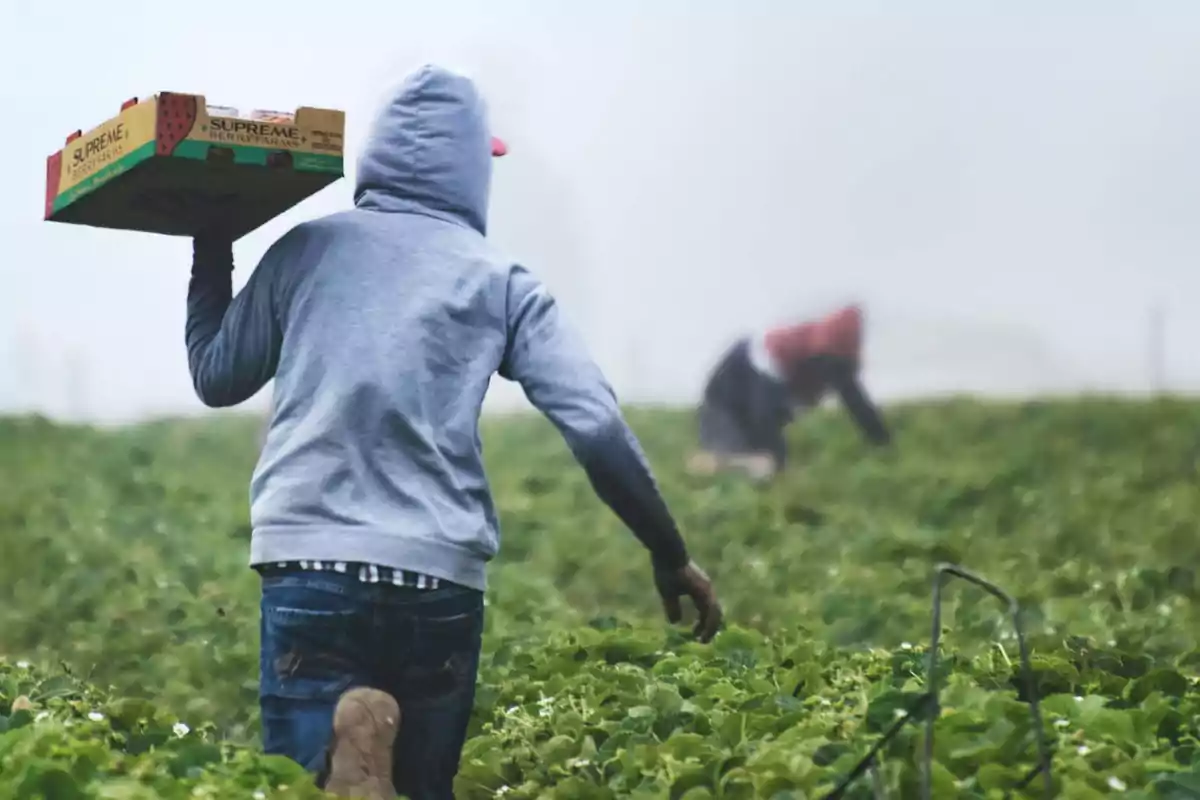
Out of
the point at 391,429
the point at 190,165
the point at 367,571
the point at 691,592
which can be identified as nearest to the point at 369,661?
the point at 367,571

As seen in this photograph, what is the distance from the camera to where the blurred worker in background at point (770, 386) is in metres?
7.19

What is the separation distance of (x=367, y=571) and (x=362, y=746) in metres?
0.27

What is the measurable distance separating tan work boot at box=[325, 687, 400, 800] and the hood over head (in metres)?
0.84

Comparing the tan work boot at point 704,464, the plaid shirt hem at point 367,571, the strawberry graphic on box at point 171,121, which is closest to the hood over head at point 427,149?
the strawberry graphic on box at point 171,121

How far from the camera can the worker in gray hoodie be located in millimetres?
2527

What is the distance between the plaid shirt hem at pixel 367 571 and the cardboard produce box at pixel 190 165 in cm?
62

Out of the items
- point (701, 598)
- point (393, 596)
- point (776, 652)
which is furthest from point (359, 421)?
point (776, 652)

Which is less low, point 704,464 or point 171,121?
point 171,121

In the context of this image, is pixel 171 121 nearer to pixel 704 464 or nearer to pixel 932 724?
pixel 932 724

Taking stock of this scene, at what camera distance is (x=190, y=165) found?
2.56 m

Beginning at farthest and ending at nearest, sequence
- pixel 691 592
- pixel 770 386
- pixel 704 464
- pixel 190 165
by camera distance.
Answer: pixel 704 464, pixel 770 386, pixel 691 592, pixel 190 165

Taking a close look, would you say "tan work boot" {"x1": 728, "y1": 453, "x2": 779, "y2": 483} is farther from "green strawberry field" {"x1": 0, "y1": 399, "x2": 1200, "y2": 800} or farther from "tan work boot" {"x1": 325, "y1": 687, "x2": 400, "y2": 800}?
"tan work boot" {"x1": 325, "y1": 687, "x2": 400, "y2": 800}

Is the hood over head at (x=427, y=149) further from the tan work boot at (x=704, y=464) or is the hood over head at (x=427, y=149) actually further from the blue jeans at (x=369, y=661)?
the tan work boot at (x=704, y=464)

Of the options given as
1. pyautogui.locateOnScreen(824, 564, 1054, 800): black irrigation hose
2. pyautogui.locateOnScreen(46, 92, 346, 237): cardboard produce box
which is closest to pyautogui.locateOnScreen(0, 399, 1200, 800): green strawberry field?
pyautogui.locateOnScreen(824, 564, 1054, 800): black irrigation hose
